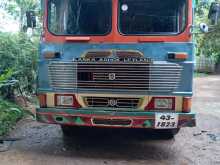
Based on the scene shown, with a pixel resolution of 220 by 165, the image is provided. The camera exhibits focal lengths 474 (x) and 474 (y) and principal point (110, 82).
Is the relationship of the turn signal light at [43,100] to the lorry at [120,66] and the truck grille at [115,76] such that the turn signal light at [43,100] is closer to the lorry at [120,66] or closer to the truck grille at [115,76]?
the lorry at [120,66]

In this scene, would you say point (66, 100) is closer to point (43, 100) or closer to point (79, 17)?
point (43, 100)

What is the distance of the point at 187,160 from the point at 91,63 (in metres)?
2.13

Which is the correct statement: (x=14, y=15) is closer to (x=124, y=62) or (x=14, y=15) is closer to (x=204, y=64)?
(x=124, y=62)

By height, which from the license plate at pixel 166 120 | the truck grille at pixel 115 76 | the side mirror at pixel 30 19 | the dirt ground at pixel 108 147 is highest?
the side mirror at pixel 30 19

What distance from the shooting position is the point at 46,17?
7.53 m

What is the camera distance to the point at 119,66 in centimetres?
711

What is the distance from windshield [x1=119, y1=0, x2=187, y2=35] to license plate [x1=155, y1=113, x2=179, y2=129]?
1.25 m

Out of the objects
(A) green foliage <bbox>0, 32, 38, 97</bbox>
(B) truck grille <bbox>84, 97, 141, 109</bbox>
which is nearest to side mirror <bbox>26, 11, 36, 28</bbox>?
(B) truck grille <bbox>84, 97, 141, 109</bbox>

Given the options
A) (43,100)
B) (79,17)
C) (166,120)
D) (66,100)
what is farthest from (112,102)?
(79,17)

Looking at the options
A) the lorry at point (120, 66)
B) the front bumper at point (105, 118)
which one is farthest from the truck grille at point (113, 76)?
the front bumper at point (105, 118)

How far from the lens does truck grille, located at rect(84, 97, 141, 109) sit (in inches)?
283

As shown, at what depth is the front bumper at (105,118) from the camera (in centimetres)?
702

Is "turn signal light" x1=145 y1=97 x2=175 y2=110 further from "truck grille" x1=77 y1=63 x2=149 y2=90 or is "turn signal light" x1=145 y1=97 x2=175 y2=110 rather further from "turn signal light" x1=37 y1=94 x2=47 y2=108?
"turn signal light" x1=37 y1=94 x2=47 y2=108

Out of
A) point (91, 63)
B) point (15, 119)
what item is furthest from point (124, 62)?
point (15, 119)
